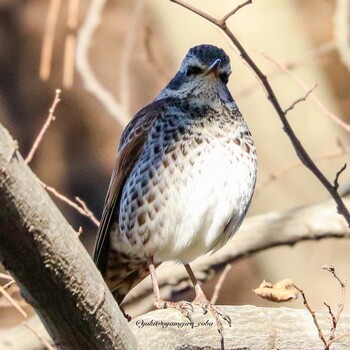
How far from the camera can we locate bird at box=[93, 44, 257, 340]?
4531mm

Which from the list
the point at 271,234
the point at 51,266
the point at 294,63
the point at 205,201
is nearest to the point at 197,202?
the point at 205,201

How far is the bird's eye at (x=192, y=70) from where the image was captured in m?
4.73

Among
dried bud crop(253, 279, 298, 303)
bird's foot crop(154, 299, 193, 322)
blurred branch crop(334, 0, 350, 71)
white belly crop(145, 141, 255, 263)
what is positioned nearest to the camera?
bird's foot crop(154, 299, 193, 322)

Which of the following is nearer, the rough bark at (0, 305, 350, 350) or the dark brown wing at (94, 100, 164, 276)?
the rough bark at (0, 305, 350, 350)

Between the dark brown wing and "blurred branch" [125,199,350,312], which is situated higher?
the dark brown wing

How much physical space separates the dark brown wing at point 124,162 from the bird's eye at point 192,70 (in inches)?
6.6

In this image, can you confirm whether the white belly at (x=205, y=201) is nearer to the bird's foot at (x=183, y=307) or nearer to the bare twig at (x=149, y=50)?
the bird's foot at (x=183, y=307)

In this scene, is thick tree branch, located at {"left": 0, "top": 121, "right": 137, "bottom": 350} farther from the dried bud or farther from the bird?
the bird

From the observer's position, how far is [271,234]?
18.4 ft

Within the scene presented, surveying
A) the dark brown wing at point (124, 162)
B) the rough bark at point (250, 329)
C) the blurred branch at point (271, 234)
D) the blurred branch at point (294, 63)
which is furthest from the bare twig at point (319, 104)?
the blurred branch at point (294, 63)

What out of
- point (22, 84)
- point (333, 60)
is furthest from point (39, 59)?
point (333, 60)

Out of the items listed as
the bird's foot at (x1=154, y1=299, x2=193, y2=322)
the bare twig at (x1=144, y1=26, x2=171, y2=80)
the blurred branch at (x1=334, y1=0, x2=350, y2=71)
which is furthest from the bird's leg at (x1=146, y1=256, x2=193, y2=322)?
the blurred branch at (x1=334, y1=0, x2=350, y2=71)

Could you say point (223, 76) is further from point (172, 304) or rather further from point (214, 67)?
point (172, 304)

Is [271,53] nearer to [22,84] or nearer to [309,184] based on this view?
[309,184]
